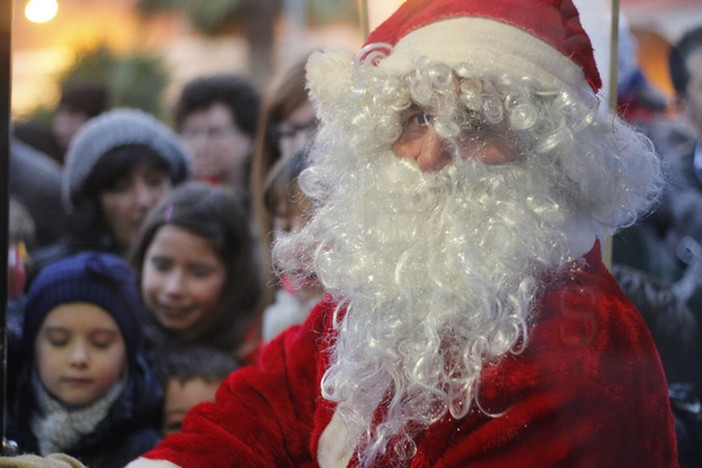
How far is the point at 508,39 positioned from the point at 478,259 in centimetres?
36

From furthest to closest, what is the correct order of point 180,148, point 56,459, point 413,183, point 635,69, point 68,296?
point 180,148
point 68,296
point 635,69
point 56,459
point 413,183

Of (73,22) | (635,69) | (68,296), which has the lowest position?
(68,296)

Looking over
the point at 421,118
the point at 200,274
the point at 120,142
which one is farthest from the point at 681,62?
the point at 120,142

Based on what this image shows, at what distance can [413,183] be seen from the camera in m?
1.29

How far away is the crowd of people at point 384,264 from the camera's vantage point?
47.7 inches

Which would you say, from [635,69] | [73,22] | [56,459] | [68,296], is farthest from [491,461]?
[73,22]

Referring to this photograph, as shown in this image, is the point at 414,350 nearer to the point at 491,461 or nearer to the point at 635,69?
the point at 491,461

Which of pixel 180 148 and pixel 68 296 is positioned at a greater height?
pixel 180 148

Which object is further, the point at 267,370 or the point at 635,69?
the point at 635,69

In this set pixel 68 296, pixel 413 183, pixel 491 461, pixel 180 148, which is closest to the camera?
pixel 491 461

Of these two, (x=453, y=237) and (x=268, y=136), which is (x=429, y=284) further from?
(x=268, y=136)

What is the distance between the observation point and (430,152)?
1.29 metres

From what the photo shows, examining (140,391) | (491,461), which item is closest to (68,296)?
(140,391)

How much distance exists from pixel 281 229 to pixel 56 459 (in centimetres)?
67
